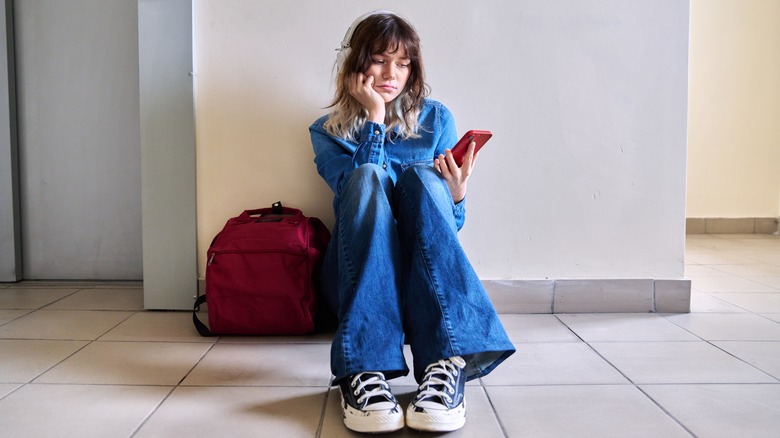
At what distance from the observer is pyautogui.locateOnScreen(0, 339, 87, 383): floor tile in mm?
1406

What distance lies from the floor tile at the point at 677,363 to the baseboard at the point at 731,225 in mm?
2763

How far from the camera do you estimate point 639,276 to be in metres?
2.04

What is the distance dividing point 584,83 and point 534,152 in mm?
284

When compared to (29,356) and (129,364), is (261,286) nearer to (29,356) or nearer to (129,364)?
(129,364)

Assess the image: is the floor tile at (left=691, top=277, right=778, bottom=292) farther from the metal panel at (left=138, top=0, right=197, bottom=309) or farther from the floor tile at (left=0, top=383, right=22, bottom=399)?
the floor tile at (left=0, top=383, right=22, bottom=399)

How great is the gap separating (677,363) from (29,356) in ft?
5.48

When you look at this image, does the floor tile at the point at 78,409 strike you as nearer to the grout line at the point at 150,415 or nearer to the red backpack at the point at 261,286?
the grout line at the point at 150,415

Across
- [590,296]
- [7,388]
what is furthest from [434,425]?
[590,296]

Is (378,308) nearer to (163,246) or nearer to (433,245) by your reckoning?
(433,245)

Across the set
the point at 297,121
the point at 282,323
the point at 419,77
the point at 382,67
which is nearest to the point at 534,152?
the point at 419,77

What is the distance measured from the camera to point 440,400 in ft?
3.78

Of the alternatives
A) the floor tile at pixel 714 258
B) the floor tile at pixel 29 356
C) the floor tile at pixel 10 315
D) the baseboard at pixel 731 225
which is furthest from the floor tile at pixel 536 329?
the baseboard at pixel 731 225

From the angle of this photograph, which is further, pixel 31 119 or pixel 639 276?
pixel 31 119

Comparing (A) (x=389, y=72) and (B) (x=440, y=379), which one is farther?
(A) (x=389, y=72)
